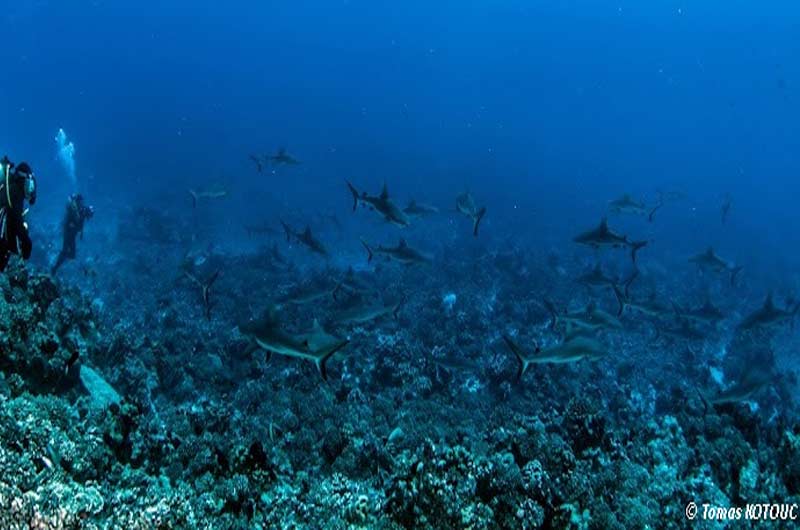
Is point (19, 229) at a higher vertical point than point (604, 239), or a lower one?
higher

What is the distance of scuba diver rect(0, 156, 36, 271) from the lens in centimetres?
414

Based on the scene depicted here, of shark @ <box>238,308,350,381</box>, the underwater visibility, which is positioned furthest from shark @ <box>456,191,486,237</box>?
shark @ <box>238,308,350,381</box>

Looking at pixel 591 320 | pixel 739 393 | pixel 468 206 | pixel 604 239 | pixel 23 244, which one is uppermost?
pixel 23 244

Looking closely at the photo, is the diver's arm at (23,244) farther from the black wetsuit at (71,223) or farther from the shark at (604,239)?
the black wetsuit at (71,223)

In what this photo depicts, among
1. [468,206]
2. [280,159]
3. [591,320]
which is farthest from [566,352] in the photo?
[280,159]

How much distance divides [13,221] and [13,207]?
4.3 inches

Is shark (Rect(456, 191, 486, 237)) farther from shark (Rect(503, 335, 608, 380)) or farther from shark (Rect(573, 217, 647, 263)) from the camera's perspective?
shark (Rect(503, 335, 608, 380))

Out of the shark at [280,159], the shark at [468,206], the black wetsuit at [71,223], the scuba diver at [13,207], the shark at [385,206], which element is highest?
the scuba diver at [13,207]

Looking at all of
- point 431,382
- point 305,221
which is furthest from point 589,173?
point 431,382

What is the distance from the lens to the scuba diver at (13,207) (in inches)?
163

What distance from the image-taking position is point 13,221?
13.7 ft

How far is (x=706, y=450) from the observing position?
699 cm

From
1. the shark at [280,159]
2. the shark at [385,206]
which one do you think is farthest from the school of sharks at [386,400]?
the shark at [280,159]

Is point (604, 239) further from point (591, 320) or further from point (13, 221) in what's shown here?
point (13, 221)
